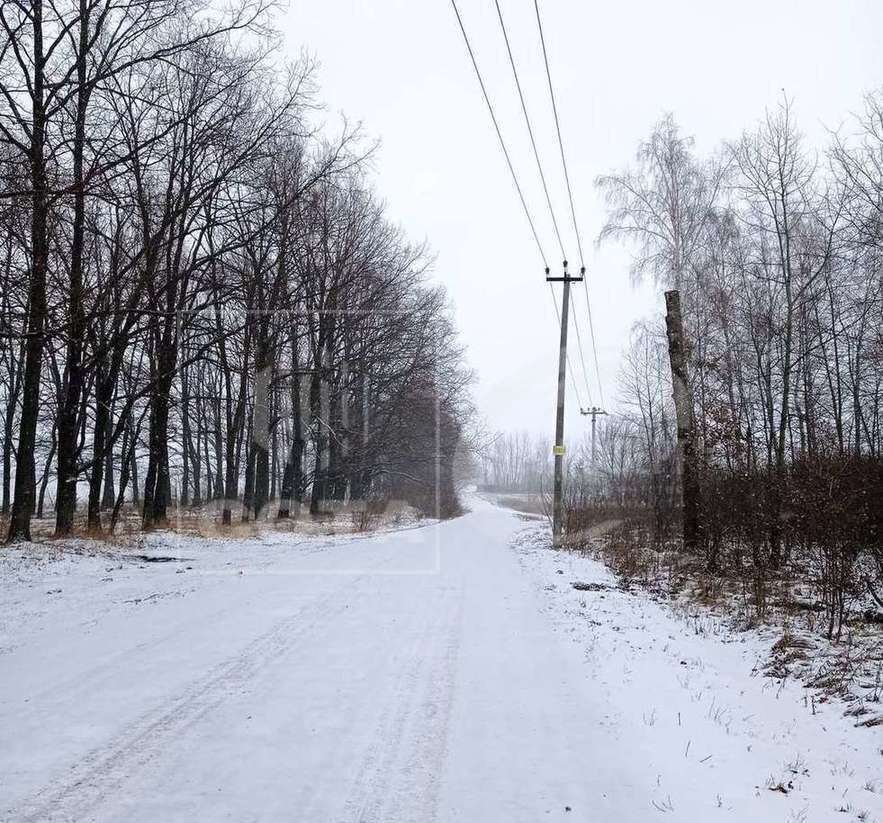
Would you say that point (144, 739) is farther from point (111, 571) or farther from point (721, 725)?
point (111, 571)

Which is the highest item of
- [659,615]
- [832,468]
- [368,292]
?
[368,292]

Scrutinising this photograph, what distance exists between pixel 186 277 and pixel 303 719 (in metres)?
14.0

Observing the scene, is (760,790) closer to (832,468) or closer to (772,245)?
(832,468)

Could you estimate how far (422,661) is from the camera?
5473mm

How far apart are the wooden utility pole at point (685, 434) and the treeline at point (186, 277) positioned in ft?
30.2

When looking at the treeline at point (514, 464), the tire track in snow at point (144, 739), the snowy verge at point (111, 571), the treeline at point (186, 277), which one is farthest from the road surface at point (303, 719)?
the treeline at point (514, 464)

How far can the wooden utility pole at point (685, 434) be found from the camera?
12414mm

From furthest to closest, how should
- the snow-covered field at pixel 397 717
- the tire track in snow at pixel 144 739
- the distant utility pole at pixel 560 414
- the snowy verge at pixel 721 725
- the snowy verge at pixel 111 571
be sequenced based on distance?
the distant utility pole at pixel 560 414 → the snowy verge at pixel 111 571 → the snowy verge at pixel 721 725 → the snow-covered field at pixel 397 717 → the tire track in snow at pixel 144 739

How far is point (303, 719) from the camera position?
4.08m

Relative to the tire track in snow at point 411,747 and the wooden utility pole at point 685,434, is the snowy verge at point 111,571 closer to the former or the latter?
the tire track in snow at point 411,747

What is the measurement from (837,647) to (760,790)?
3.62 m

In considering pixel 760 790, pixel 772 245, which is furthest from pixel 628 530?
pixel 760 790

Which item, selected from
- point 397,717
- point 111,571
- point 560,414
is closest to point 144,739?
point 397,717

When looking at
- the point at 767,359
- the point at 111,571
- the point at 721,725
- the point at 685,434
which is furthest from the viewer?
the point at 767,359
